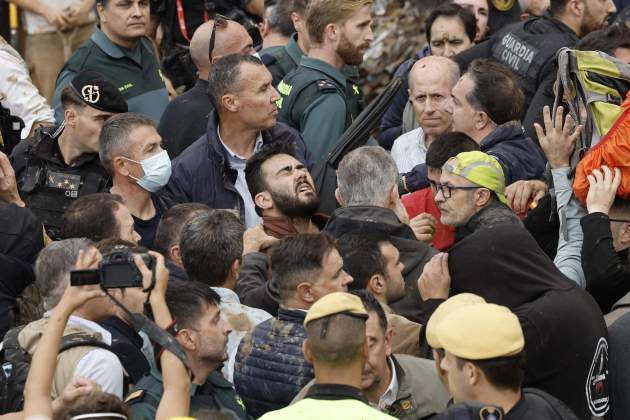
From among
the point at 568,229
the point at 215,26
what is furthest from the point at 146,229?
the point at 568,229

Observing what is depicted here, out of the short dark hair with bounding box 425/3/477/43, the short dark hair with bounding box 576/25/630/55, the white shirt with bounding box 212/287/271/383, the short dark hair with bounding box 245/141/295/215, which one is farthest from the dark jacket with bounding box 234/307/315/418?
the short dark hair with bounding box 425/3/477/43

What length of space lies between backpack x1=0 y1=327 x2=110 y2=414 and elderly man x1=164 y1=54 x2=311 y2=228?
242 centimetres

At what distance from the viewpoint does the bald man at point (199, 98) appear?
9148 millimetres

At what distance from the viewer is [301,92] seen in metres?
9.07

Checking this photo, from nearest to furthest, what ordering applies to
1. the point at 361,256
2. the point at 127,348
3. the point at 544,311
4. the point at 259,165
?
the point at 544,311 < the point at 127,348 < the point at 361,256 < the point at 259,165

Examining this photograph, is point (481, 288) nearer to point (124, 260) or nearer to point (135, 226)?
point (124, 260)

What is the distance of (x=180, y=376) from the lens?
17.9ft

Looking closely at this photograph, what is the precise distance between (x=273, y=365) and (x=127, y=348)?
724 mm

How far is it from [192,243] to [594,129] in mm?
2288

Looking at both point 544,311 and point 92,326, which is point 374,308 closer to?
point 544,311

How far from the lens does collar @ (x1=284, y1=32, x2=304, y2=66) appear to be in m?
9.95

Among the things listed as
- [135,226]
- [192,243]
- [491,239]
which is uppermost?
[491,239]

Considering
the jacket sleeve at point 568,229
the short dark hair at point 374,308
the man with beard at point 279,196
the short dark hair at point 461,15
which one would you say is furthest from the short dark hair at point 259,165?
the short dark hair at point 461,15

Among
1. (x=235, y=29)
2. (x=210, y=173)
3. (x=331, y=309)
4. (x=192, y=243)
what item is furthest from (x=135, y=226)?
(x=331, y=309)
